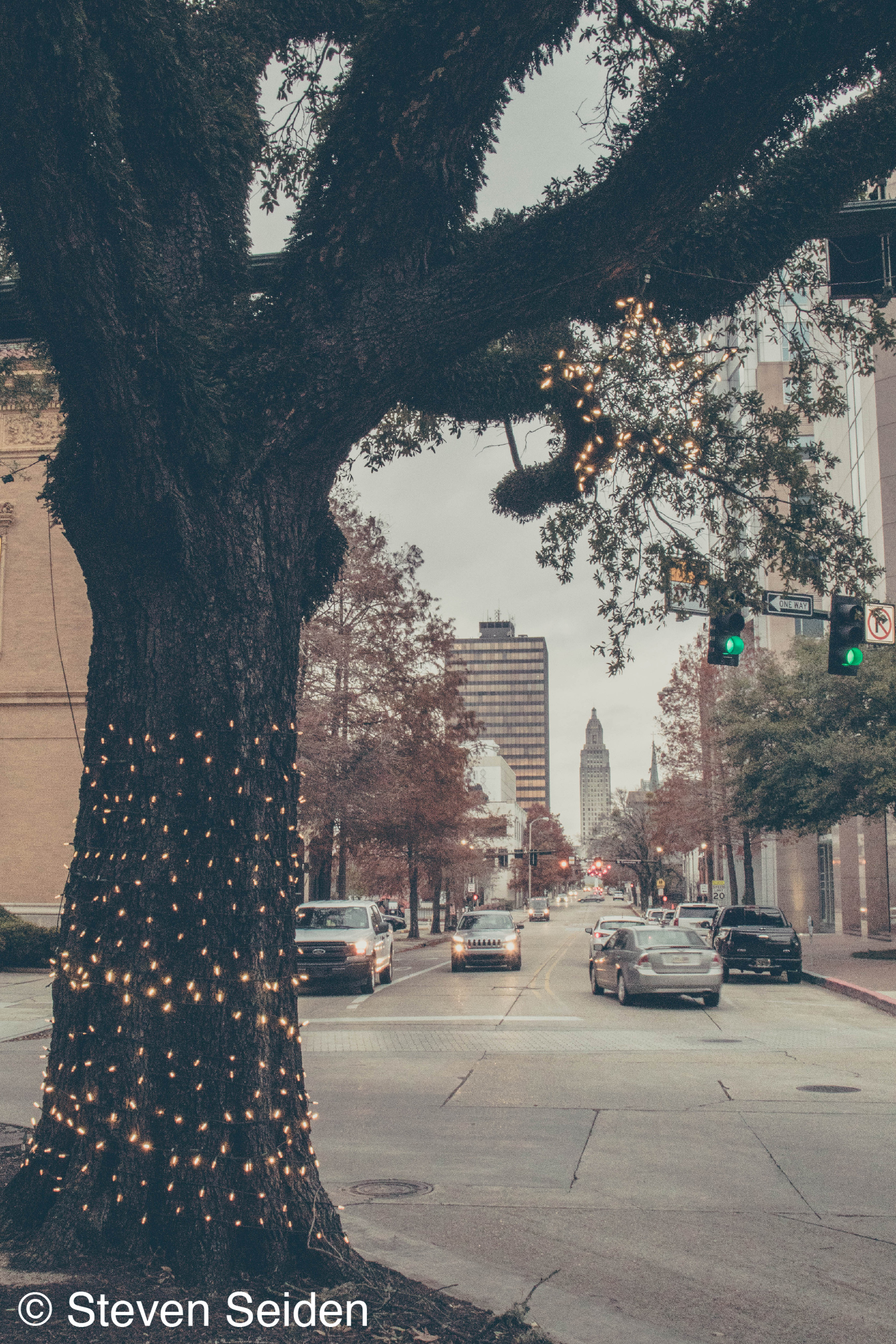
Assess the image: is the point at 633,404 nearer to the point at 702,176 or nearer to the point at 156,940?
the point at 702,176

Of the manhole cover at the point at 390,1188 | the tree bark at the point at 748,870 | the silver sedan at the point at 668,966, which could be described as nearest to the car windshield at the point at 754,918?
the silver sedan at the point at 668,966

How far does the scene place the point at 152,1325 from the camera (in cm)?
386

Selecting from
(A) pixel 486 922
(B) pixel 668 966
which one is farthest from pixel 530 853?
(B) pixel 668 966

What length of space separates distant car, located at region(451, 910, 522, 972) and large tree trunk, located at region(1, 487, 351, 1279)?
2164 cm

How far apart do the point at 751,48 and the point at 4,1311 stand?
581cm

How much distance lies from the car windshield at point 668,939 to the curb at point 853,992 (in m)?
2.89

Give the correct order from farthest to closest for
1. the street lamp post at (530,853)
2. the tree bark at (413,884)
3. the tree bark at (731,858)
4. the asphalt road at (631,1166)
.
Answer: the street lamp post at (530,853) → the tree bark at (731,858) → the tree bark at (413,884) → the asphalt road at (631,1166)

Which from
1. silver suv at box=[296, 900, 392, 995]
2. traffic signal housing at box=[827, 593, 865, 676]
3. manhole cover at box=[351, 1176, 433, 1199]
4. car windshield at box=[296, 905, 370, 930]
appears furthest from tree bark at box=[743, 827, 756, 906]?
manhole cover at box=[351, 1176, 433, 1199]

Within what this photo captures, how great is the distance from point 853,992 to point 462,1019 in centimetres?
788

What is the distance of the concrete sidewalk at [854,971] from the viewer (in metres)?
18.6

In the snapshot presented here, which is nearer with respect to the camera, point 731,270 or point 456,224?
point 456,224

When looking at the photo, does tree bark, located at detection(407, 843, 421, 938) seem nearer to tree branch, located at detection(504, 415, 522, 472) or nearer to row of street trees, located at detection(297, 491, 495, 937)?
row of street trees, located at detection(297, 491, 495, 937)

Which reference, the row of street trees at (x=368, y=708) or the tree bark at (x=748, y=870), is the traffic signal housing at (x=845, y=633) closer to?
the row of street trees at (x=368, y=708)

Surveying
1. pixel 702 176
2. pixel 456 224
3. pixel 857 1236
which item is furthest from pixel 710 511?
pixel 857 1236
